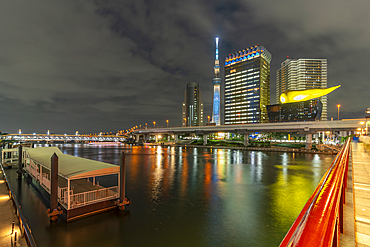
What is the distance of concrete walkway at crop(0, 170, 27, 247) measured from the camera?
11172 mm

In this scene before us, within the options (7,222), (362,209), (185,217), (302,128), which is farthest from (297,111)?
→ (7,222)

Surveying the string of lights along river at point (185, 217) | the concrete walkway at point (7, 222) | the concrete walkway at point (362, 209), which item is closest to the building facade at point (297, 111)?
the string of lights along river at point (185, 217)

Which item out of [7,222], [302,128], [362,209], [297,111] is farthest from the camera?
[297,111]

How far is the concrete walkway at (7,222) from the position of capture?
36.7ft

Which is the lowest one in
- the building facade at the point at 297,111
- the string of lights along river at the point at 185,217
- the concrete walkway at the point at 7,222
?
the string of lights along river at the point at 185,217

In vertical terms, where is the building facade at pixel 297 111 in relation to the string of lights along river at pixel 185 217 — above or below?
above

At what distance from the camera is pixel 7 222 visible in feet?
43.8

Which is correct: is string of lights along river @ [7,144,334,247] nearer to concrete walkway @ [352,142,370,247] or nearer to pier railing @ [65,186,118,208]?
pier railing @ [65,186,118,208]

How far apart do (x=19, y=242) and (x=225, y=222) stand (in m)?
13.8

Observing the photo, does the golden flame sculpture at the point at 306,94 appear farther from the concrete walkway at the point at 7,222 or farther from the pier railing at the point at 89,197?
the concrete walkway at the point at 7,222

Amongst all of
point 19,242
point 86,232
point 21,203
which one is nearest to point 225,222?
point 86,232

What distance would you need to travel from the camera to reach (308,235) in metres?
1.35

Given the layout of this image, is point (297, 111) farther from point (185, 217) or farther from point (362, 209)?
point (362, 209)

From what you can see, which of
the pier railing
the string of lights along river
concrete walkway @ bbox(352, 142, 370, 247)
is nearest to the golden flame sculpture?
the string of lights along river
